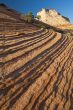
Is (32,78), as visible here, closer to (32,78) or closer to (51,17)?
(32,78)

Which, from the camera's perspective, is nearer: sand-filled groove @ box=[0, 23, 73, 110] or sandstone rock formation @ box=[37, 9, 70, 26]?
sand-filled groove @ box=[0, 23, 73, 110]

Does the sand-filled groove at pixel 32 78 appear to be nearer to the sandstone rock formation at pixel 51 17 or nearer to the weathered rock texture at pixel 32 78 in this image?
the weathered rock texture at pixel 32 78

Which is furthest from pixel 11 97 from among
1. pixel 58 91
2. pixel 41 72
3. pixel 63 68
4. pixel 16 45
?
pixel 16 45

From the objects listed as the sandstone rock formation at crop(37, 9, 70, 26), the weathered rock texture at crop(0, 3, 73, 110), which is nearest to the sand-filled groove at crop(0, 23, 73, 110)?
the weathered rock texture at crop(0, 3, 73, 110)

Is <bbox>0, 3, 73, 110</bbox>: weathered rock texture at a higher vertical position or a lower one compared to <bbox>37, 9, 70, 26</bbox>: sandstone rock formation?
higher

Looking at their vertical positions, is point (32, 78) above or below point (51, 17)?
above

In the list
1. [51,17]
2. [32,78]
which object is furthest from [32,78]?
[51,17]

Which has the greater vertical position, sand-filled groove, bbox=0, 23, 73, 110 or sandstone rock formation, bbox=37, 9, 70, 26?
sand-filled groove, bbox=0, 23, 73, 110

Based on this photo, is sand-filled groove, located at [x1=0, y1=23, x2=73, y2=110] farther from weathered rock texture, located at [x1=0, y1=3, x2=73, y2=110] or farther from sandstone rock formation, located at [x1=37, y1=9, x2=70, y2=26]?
sandstone rock formation, located at [x1=37, y1=9, x2=70, y2=26]

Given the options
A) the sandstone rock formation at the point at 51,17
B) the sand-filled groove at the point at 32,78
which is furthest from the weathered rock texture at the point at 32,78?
the sandstone rock formation at the point at 51,17

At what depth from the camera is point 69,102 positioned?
10.2 meters

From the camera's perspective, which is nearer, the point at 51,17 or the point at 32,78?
the point at 32,78

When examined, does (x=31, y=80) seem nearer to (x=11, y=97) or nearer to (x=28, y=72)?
(x=28, y=72)

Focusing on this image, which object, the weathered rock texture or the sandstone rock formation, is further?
the sandstone rock formation
